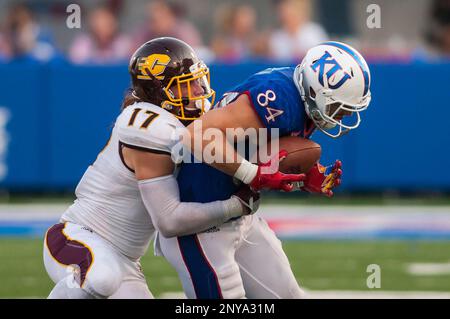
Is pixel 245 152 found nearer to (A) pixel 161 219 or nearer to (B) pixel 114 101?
(A) pixel 161 219

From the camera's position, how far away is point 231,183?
14.6 ft

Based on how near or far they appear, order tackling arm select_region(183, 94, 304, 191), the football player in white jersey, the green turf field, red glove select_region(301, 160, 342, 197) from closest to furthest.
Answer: tackling arm select_region(183, 94, 304, 191) → the football player in white jersey → red glove select_region(301, 160, 342, 197) → the green turf field

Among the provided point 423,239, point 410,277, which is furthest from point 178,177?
point 423,239

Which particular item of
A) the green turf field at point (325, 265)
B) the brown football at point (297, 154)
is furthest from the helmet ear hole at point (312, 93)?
the green turf field at point (325, 265)

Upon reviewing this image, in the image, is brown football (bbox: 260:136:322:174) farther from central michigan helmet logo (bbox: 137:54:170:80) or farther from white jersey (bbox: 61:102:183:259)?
central michigan helmet logo (bbox: 137:54:170:80)

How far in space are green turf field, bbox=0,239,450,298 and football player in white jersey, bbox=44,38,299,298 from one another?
64.0 inches

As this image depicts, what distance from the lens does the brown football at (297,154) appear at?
14.2ft

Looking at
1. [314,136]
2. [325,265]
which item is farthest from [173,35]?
[325,265]

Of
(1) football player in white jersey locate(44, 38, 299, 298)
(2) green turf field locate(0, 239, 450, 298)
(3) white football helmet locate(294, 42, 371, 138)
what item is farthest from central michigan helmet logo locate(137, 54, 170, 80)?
(2) green turf field locate(0, 239, 450, 298)

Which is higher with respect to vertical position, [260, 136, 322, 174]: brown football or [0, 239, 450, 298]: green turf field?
[260, 136, 322, 174]: brown football

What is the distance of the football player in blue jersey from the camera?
4.24m

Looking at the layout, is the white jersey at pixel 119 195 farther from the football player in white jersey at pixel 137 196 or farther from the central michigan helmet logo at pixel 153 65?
the central michigan helmet logo at pixel 153 65

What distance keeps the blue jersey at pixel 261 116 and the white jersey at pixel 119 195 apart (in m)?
0.21

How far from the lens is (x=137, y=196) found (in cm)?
448
